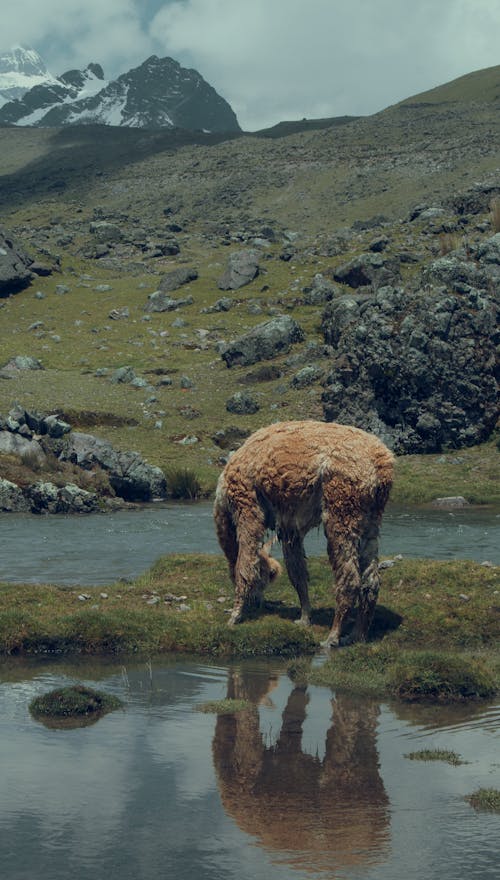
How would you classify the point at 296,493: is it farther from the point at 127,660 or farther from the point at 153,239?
the point at 153,239

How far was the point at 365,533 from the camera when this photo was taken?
17047 millimetres

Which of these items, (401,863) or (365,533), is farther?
(365,533)

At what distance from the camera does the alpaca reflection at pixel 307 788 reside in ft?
30.1

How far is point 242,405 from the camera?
168ft

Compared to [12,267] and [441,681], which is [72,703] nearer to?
[441,681]

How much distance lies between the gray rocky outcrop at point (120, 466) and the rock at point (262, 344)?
19.0 meters

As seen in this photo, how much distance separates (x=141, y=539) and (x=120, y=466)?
382 inches

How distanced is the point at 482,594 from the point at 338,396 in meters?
29.7

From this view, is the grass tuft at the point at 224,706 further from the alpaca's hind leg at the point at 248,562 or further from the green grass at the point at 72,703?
the alpaca's hind leg at the point at 248,562

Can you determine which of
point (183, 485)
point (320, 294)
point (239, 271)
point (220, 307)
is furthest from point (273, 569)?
point (239, 271)

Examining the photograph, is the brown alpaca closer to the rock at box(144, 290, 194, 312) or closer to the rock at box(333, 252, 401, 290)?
the rock at box(333, 252, 401, 290)

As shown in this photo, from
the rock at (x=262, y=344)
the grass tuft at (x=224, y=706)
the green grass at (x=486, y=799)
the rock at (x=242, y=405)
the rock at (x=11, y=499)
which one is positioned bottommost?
the grass tuft at (x=224, y=706)

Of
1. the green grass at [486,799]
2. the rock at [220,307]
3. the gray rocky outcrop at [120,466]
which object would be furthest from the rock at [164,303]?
the green grass at [486,799]

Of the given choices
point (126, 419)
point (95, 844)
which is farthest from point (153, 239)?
point (95, 844)
